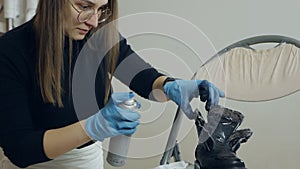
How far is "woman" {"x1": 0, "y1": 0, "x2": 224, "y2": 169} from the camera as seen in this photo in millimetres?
811

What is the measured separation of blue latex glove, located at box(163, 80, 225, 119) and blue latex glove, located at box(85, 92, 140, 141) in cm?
18

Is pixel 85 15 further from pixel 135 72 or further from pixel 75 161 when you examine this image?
pixel 75 161

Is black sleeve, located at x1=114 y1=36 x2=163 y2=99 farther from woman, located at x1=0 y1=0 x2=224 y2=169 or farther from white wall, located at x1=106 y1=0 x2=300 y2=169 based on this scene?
white wall, located at x1=106 y1=0 x2=300 y2=169

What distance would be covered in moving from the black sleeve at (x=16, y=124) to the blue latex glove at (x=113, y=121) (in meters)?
0.11

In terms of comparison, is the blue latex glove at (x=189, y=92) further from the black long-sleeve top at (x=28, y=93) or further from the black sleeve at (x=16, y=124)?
the black sleeve at (x=16, y=124)

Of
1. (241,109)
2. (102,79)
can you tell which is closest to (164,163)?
(102,79)

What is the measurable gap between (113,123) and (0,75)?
11.1 inches

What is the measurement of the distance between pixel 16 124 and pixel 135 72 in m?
0.40

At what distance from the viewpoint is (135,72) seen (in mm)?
1146

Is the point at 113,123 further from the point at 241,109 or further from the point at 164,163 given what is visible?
the point at 241,109

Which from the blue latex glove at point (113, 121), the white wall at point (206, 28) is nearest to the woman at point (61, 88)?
the blue latex glove at point (113, 121)

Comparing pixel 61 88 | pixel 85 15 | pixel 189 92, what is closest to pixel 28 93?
pixel 61 88

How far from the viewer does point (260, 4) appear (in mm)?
1405

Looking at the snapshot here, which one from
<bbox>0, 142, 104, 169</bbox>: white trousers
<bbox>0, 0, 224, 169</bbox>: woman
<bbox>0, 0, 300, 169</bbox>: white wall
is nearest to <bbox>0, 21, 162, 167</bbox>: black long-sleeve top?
<bbox>0, 0, 224, 169</bbox>: woman
